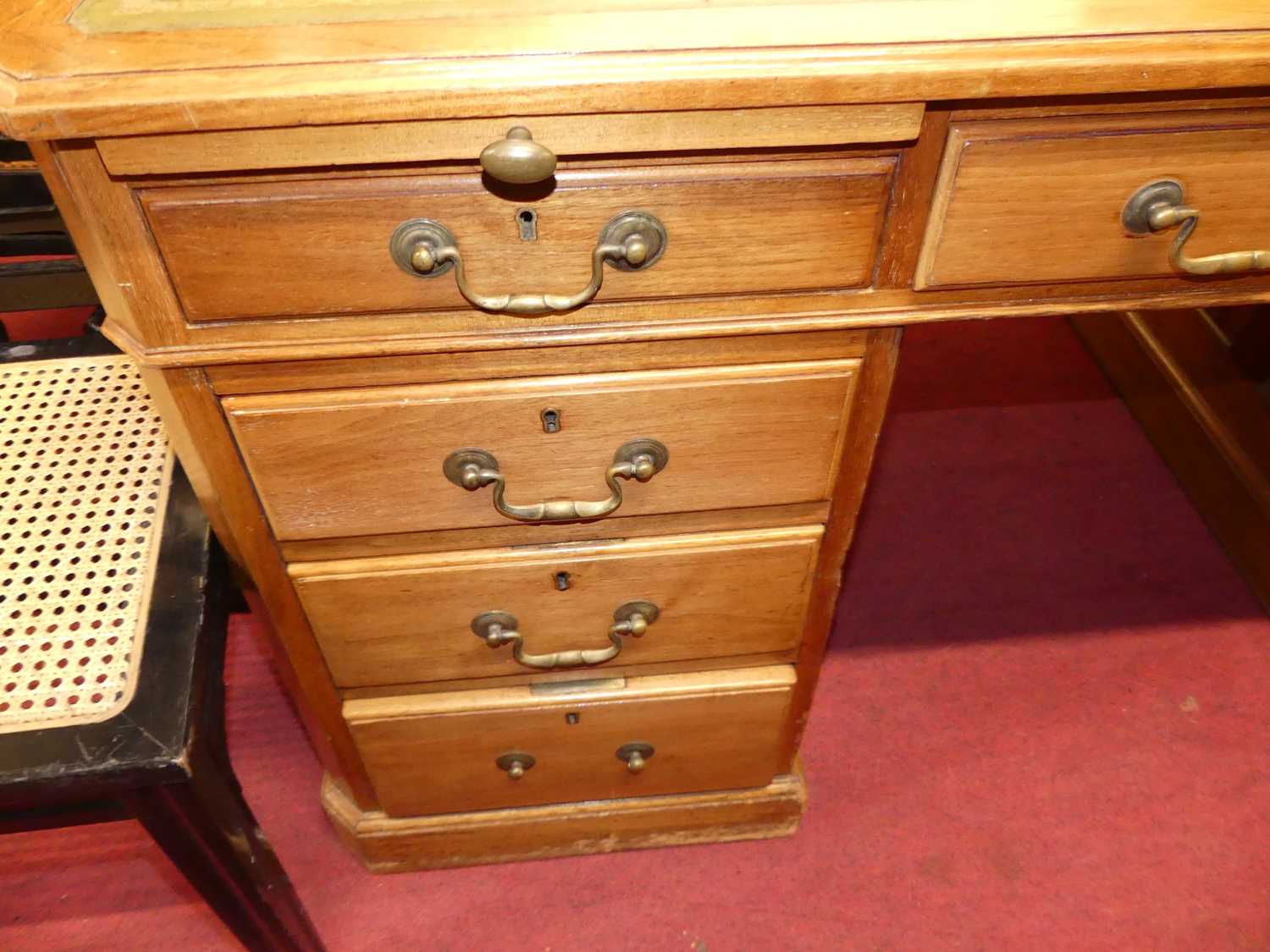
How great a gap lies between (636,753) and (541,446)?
459 millimetres

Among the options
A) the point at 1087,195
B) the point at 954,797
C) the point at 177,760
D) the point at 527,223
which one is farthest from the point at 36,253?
the point at 954,797

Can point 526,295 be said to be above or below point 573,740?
above

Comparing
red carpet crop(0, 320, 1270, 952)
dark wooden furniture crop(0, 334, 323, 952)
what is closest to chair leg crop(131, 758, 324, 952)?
dark wooden furniture crop(0, 334, 323, 952)

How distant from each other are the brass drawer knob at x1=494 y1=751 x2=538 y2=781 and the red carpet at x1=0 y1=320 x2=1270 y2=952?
0.77ft

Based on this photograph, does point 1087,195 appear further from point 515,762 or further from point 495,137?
point 515,762

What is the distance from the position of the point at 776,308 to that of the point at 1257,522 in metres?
1.26

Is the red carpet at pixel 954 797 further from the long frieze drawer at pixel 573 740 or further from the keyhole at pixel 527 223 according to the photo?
the keyhole at pixel 527 223

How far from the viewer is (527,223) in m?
0.59

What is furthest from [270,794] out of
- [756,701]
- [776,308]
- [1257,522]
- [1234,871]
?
[1257,522]

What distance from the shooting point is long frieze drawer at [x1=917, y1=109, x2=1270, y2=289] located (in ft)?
1.95

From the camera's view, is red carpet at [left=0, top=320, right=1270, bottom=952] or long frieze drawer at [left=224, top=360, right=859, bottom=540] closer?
long frieze drawer at [left=224, top=360, right=859, bottom=540]

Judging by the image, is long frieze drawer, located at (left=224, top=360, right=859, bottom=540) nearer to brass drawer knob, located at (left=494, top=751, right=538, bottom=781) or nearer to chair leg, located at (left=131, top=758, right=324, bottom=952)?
chair leg, located at (left=131, top=758, right=324, bottom=952)

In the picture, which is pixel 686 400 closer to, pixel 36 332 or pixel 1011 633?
pixel 1011 633

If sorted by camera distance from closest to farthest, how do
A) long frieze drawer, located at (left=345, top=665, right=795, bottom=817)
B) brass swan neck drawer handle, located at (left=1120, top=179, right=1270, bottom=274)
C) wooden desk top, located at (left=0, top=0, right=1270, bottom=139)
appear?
wooden desk top, located at (left=0, top=0, right=1270, bottom=139), brass swan neck drawer handle, located at (left=1120, top=179, right=1270, bottom=274), long frieze drawer, located at (left=345, top=665, right=795, bottom=817)
